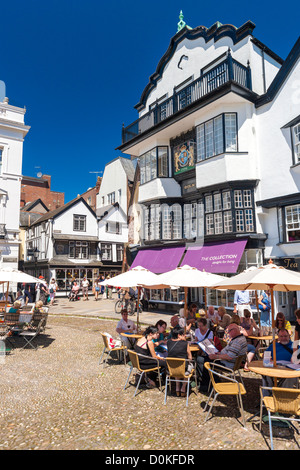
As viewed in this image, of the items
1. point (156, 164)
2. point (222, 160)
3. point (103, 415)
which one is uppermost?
point (156, 164)

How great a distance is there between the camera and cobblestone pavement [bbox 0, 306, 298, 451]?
444cm

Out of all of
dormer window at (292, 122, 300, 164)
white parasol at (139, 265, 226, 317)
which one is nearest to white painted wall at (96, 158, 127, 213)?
dormer window at (292, 122, 300, 164)

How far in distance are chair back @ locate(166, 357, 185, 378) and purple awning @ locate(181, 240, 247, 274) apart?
8919mm

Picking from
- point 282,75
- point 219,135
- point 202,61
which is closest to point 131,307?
point 219,135

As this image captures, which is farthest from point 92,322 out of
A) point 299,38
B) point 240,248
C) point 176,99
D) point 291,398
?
point 299,38

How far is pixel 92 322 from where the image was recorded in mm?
15586

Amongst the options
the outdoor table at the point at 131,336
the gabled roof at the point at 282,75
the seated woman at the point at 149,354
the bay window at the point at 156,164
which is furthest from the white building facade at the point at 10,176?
the seated woman at the point at 149,354

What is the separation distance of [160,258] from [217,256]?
4425 mm

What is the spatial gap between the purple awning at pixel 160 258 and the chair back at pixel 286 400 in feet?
43.4

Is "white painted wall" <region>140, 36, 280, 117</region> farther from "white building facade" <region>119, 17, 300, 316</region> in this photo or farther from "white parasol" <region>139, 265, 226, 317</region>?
"white parasol" <region>139, 265, 226, 317</region>

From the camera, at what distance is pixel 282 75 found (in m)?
14.9

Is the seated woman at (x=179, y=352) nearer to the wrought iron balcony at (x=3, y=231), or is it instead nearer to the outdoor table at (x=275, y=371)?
the outdoor table at (x=275, y=371)

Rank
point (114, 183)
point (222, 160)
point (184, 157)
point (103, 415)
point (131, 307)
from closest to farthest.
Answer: point (103, 415) < point (222, 160) < point (131, 307) < point (184, 157) < point (114, 183)

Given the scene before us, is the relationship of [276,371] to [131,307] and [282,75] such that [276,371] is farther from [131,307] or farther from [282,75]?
[282,75]
